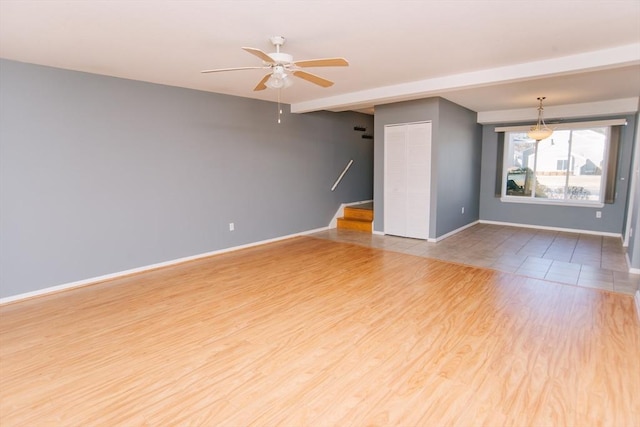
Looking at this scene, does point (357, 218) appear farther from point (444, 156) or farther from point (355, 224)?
point (444, 156)

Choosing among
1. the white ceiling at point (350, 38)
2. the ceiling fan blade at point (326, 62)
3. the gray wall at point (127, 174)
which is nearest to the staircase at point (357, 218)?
the gray wall at point (127, 174)

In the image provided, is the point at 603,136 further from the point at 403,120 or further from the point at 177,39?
the point at 177,39

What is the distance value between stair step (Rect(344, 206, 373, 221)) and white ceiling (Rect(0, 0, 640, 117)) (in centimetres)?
295

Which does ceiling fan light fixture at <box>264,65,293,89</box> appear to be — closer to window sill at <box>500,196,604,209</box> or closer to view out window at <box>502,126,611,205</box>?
view out window at <box>502,126,611,205</box>

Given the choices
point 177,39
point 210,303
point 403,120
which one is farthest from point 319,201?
point 177,39

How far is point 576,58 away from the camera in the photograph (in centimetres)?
343

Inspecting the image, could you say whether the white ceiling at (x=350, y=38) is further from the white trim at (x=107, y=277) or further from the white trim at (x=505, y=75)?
the white trim at (x=107, y=277)

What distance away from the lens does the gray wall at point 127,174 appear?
348cm

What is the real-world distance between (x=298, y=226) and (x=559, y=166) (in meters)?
5.32

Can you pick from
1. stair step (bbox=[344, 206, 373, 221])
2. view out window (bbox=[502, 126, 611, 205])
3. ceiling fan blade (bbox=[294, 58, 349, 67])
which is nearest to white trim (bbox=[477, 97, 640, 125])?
view out window (bbox=[502, 126, 611, 205])

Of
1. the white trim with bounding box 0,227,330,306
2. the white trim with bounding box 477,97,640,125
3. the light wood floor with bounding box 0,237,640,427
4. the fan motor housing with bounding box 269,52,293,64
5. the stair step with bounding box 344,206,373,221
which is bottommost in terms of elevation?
the light wood floor with bounding box 0,237,640,427

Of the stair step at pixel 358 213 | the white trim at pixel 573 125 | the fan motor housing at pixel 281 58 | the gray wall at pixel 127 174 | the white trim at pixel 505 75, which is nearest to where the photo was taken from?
the fan motor housing at pixel 281 58

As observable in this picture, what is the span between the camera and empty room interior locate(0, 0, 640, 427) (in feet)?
7.01

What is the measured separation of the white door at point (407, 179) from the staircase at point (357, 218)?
0.54m
